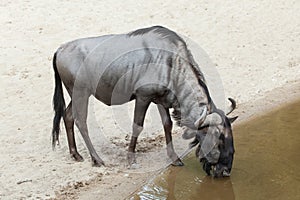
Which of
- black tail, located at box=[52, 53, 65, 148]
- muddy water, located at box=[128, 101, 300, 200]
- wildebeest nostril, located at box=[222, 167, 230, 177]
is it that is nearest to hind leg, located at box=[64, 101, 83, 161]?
black tail, located at box=[52, 53, 65, 148]

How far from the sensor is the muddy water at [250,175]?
21.1ft

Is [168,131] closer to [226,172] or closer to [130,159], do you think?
[130,159]

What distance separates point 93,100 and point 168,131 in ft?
7.08

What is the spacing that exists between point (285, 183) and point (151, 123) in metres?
2.47

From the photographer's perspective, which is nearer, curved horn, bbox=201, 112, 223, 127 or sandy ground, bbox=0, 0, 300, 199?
curved horn, bbox=201, 112, 223, 127

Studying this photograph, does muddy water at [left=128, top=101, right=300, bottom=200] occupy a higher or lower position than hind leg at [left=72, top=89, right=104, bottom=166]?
lower

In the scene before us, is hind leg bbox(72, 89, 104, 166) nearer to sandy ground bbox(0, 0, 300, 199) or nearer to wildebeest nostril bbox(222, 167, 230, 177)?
sandy ground bbox(0, 0, 300, 199)

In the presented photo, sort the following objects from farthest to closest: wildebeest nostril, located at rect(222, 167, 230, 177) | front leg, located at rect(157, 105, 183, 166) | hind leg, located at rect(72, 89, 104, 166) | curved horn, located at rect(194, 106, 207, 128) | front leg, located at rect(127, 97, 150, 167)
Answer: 1. front leg, located at rect(157, 105, 183, 166)
2. hind leg, located at rect(72, 89, 104, 166)
3. front leg, located at rect(127, 97, 150, 167)
4. wildebeest nostril, located at rect(222, 167, 230, 177)
5. curved horn, located at rect(194, 106, 207, 128)

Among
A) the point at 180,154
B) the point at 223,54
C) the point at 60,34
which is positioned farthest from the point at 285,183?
the point at 60,34

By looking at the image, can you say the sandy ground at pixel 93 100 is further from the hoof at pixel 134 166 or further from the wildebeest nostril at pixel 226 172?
the wildebeest nostril at pixel 226 172

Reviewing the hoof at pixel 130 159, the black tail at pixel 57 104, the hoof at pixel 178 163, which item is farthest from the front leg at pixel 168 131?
the black tail at pixel 57 104

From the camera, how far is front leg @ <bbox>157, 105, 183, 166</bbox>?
23.5 ft

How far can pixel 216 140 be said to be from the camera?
6434 mm

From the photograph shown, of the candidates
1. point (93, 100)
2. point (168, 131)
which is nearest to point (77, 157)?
point (168, 131)
